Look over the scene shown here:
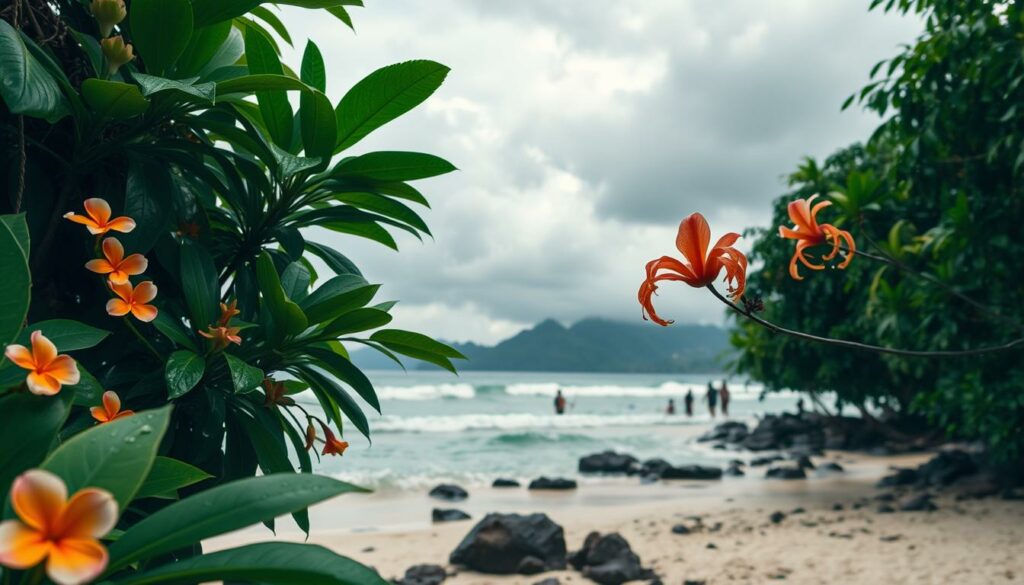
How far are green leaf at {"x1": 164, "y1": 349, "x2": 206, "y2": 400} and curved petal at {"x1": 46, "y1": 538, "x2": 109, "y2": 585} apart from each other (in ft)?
1.89

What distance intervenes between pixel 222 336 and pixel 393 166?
47 centimetres

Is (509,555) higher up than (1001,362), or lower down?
lower down

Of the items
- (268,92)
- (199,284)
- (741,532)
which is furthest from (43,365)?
(741,532)

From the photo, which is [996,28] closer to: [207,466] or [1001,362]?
[1001,362]

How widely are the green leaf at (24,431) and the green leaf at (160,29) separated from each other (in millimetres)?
680

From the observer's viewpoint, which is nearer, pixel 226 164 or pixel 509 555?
pixel 226 164

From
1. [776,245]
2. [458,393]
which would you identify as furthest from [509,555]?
[458,393]

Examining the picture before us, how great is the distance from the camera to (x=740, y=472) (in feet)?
41.5

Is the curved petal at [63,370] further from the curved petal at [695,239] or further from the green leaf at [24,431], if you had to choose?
the curved petal at [695,239]

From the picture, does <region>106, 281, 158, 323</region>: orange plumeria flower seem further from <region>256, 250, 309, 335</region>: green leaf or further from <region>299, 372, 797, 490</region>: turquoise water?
<region>299, 372, 797, 490</region>: turquoise water

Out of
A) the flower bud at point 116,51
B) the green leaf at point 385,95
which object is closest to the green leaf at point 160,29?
the flower bud at point 116,51

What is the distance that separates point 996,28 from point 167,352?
16.3ft

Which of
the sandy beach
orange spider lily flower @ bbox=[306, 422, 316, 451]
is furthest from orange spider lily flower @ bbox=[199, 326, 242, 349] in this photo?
the sandy beach

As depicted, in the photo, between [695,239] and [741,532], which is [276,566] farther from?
[741,532]
